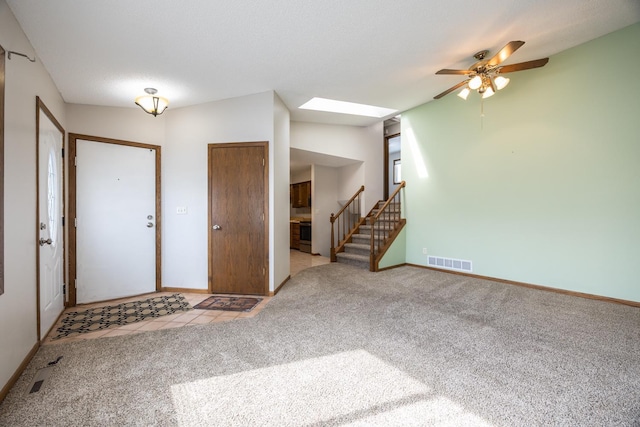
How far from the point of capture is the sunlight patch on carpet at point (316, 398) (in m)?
1.42

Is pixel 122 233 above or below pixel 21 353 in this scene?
above

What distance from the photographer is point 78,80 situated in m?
2.89

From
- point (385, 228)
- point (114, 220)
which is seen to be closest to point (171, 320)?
point (114, 220)

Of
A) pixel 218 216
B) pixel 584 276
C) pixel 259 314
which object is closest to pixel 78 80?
pixel 218 216

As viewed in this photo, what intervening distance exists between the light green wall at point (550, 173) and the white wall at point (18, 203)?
455cm

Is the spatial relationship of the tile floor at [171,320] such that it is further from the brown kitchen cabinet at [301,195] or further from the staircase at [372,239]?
the brown kitchen cabinet at [301,195]

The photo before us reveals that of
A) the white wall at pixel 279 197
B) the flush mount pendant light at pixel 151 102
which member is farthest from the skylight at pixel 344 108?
the flush mount pendant light at pixel 151 102

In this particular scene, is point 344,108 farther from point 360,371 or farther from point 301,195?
point 360,371

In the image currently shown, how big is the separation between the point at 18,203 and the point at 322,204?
5.80m

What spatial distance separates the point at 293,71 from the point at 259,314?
280 cm

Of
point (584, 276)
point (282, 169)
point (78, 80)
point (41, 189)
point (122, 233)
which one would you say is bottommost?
point (584, 276)

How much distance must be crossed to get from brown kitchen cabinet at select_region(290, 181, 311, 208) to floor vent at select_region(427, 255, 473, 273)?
3737 millimetres

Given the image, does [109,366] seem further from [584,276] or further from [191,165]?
[584,276]

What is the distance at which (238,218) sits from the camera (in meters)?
3.71
